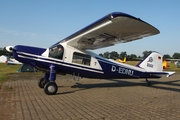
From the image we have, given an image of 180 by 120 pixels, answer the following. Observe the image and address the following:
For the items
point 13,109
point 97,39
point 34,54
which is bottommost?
point 13,109

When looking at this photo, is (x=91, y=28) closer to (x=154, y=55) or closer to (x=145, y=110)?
(x=145, y=110)

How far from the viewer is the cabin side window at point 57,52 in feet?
28.5

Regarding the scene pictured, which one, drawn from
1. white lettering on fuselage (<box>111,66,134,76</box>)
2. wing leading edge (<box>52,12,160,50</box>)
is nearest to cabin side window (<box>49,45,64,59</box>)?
wing leading edge (<box>52,12,160,50</box>)

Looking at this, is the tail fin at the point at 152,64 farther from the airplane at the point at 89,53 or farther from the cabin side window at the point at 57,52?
the cabin side window at the point at 57,52

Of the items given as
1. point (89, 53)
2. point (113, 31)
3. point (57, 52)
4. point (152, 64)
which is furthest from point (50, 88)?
point (152, 64)

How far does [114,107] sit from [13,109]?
2.95 meters

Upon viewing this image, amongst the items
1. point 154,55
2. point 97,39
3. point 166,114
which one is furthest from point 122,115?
point 154,55

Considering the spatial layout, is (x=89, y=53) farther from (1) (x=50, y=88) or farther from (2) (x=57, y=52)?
(1) (x=50, y=88)

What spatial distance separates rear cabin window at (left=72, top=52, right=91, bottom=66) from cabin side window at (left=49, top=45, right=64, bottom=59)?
0.75m

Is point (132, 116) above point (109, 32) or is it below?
below

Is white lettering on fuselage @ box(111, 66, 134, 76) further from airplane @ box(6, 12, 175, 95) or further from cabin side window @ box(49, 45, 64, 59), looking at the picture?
cabin side window @ box(49, 45, 64, 59)

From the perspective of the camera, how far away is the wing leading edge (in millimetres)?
5668

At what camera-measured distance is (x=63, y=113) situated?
491cm

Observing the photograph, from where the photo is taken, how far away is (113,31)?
7.07m
